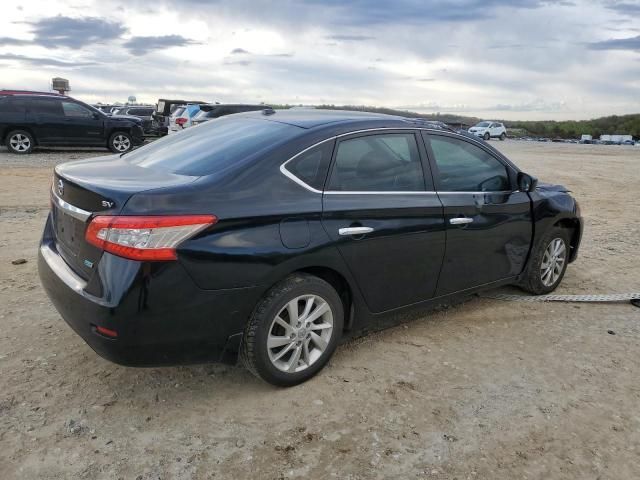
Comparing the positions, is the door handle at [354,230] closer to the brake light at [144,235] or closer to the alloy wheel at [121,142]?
the brake light at [144,235]

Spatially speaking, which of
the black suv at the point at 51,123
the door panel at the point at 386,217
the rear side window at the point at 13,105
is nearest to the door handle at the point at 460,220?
the door panel at the point at 386,217

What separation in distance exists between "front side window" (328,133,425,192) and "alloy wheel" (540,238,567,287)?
1.84 meters

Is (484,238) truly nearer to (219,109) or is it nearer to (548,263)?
(548,263)

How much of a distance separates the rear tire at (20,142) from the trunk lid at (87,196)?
14947 mm

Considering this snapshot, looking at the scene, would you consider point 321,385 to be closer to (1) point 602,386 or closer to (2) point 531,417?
(2) point 531,417

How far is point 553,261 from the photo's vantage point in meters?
5.23

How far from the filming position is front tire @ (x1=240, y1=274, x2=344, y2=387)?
3.20m

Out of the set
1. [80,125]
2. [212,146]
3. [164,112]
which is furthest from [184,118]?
[212,146]

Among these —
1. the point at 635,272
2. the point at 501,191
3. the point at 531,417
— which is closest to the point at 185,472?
the point at 531,417

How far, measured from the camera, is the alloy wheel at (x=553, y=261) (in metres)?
5.15

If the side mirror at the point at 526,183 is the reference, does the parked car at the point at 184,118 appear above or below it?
below

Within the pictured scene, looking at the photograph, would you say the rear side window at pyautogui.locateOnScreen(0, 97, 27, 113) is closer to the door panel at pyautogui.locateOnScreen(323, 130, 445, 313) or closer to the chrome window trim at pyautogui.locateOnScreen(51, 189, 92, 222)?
→ the chrome window trim at pyautogui.locateOnScreen(51, 189, 92, 222)

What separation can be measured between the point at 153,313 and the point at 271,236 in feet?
2.42

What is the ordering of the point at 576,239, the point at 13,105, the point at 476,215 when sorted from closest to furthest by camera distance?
the point at 476,215, the point at 576,239, the point at 13,105
